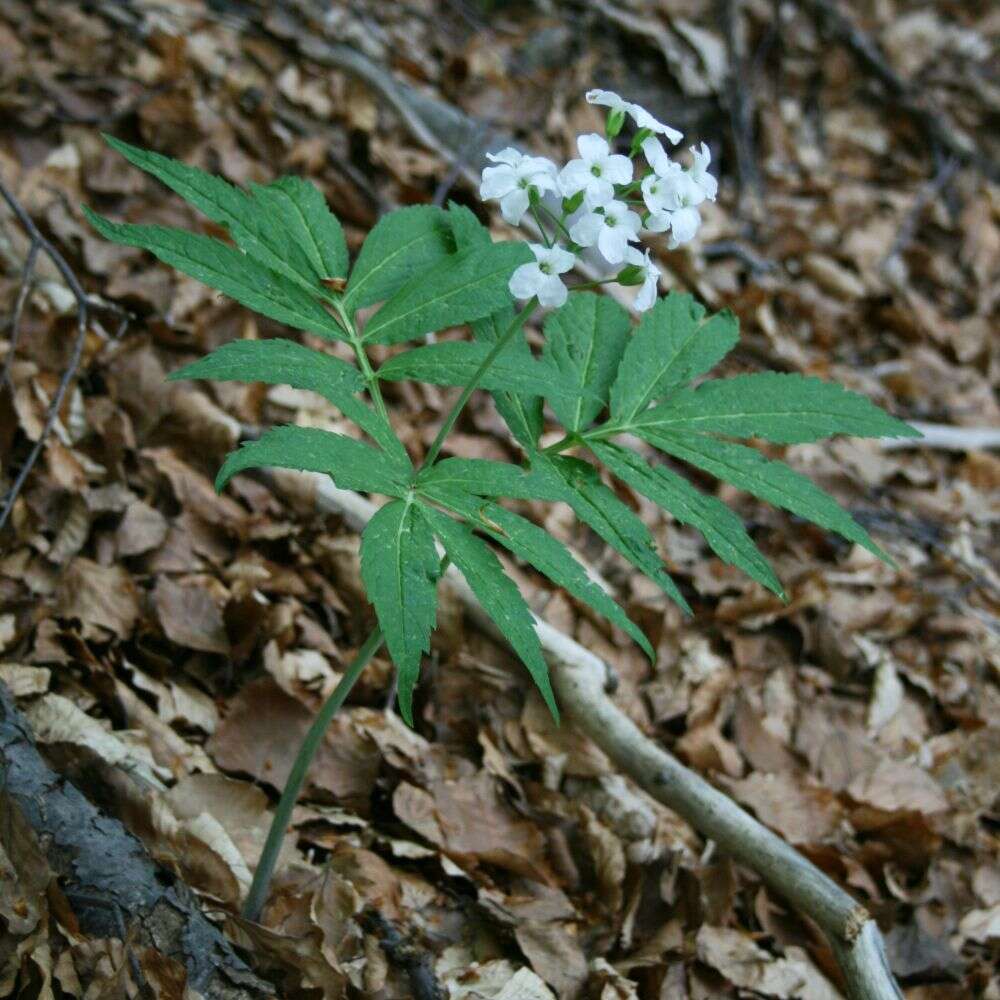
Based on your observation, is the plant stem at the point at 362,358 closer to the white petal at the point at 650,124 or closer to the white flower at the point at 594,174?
the white flower at the point at 594,174

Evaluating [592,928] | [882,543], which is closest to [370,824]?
[592,928]

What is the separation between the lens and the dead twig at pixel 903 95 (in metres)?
5.91

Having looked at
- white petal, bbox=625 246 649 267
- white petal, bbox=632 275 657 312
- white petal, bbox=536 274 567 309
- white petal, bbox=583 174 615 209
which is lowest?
white petal, bbox=536 274 567 309

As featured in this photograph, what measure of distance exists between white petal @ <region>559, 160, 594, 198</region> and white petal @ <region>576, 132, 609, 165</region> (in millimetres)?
18

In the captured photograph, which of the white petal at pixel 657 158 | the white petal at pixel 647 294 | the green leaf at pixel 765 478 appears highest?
the white petal at pixel 657 158

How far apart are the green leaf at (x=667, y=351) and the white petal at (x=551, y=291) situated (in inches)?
13.2

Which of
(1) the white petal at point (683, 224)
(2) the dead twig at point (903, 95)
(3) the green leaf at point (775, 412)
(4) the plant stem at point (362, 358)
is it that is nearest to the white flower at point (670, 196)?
(1) the white petal at point (683, 224)

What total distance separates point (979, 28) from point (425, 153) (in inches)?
180

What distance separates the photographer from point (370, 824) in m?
2.29

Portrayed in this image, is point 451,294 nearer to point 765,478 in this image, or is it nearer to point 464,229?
point 464,229

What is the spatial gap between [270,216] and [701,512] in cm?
81

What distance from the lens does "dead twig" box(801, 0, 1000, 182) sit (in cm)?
591

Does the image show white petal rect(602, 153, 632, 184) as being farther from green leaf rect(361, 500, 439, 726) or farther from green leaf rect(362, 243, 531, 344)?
green leaf rect(361, 500, 439, 726)

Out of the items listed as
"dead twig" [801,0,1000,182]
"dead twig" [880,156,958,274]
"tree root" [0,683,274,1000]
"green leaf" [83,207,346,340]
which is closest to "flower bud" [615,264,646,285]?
"green leaf" [83,207,346,340]
